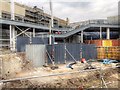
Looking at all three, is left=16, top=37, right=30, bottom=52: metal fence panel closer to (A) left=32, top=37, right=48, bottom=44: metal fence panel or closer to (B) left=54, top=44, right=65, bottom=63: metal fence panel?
(A) left=32, top=37, right=48, bottom=44: metal fence panel

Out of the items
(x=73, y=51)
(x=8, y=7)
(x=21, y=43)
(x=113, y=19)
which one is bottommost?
(x=73, y=51)

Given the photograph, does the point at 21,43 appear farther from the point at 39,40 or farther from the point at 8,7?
the point at 8,7

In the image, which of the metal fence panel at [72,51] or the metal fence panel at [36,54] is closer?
the metal fence panel at [36,54]

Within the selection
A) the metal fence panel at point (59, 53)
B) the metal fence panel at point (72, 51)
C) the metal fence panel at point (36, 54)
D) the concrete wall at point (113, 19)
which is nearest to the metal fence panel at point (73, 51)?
the metal fence panel at point (72, 51)

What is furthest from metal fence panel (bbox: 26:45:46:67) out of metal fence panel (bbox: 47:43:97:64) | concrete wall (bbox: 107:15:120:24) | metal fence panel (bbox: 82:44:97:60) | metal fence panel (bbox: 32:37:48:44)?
concrete wall (bbox: 107:15:120:24)

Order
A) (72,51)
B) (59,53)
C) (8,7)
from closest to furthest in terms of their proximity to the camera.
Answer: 1. (59,53)
2. (72,51)
3. (8,7)

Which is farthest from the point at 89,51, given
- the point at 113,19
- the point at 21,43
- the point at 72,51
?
the point at 113,19

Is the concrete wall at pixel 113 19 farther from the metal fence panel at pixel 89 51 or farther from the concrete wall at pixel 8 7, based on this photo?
the metal fence panel at pixel 89 51

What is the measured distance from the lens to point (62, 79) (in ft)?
36.3

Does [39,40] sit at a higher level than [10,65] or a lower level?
higher

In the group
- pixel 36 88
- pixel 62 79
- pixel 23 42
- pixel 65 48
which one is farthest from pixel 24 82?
pixel 23 42

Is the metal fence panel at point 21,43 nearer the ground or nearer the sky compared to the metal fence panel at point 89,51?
nearer the sky

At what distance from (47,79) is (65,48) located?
763cm

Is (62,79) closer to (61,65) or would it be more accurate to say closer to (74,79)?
(74,79)
